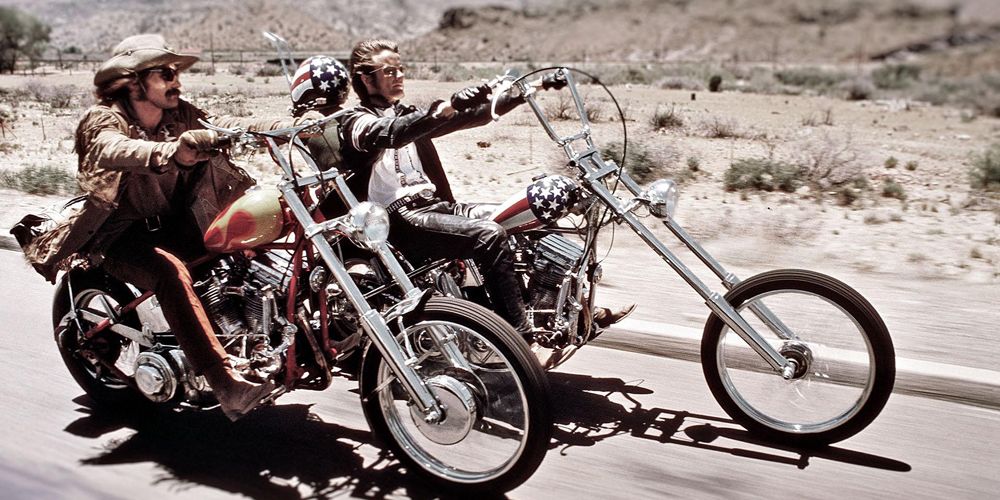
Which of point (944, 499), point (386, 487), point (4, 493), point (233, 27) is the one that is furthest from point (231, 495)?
point (233, 27)

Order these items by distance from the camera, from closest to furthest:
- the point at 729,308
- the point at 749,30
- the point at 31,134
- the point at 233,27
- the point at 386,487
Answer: the point at 386,487
the point at 729,308
the point at 31,134
the point at 233,27
the point at 749,30

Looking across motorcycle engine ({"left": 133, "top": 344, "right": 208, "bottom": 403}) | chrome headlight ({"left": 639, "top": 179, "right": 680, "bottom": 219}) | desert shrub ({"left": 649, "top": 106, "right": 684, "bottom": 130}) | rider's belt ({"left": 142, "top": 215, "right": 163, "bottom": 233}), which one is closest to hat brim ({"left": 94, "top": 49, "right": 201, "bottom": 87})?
rider's belt ({"left": 142, "top": 215, "right": 163, "bottom": 233})

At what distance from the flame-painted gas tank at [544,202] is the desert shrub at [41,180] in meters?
7.45

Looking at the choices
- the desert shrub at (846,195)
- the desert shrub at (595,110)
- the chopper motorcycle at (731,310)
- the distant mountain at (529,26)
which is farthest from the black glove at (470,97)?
the distant mountain at (529,26)

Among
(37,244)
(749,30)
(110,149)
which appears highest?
(110,149)

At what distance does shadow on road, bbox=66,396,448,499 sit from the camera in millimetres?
3533

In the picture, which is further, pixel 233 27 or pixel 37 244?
pixel 233 27

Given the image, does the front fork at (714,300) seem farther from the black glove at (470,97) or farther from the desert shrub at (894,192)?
the desert shrub at (894,192)

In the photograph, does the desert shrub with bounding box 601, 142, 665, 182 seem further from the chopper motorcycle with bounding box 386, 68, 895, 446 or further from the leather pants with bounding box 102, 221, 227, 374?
the leather pants with bounding box 102, 221, 227, 374

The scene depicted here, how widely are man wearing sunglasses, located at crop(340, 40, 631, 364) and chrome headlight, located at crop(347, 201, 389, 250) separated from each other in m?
0.48

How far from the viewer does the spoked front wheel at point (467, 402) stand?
3.12 metres

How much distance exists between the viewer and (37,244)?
3959 mm

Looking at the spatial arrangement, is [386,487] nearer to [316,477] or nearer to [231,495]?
[316,477]

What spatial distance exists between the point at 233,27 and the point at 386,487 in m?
55.6
